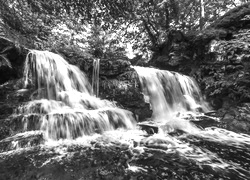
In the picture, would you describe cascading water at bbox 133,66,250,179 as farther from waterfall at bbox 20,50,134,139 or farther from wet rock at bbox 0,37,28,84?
wet rock at bbox 0,37,28,84

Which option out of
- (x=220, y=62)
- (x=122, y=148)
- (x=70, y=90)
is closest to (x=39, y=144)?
(x=122, y=148)

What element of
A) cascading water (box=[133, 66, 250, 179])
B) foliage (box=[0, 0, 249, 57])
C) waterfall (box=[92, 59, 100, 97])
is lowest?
cascading water (box=[133, 66, 250, 179])

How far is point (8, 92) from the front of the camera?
4633mm

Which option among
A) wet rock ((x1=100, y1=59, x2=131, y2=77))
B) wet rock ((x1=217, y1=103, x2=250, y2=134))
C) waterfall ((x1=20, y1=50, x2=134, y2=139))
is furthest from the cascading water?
waterfall ((x1=20, y1=50, x2=134, y2=139))

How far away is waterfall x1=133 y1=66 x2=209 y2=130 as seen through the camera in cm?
742

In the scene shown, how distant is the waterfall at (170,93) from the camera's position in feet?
24.3

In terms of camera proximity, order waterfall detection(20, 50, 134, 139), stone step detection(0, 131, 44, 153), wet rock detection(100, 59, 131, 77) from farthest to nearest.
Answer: wet rock detection(100, 59, 131, 77) → waterfall detection(20, 50, 134, 139) → stone step detection(0, 131, 44, 153)

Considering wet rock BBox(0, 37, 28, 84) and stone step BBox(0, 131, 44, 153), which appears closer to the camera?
stone step BBox(0, 131, 44, 153)

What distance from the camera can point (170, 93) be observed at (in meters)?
8.16

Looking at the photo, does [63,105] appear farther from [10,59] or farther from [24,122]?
[10,59]

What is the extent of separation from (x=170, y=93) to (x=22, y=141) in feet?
22.3

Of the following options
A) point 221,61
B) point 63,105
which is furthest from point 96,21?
point 221,61

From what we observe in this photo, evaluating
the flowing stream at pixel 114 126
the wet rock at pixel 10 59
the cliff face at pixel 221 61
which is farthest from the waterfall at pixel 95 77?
the cliff face at pixel 221 61

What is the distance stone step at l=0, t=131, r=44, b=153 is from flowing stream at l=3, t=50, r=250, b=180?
0.20m
